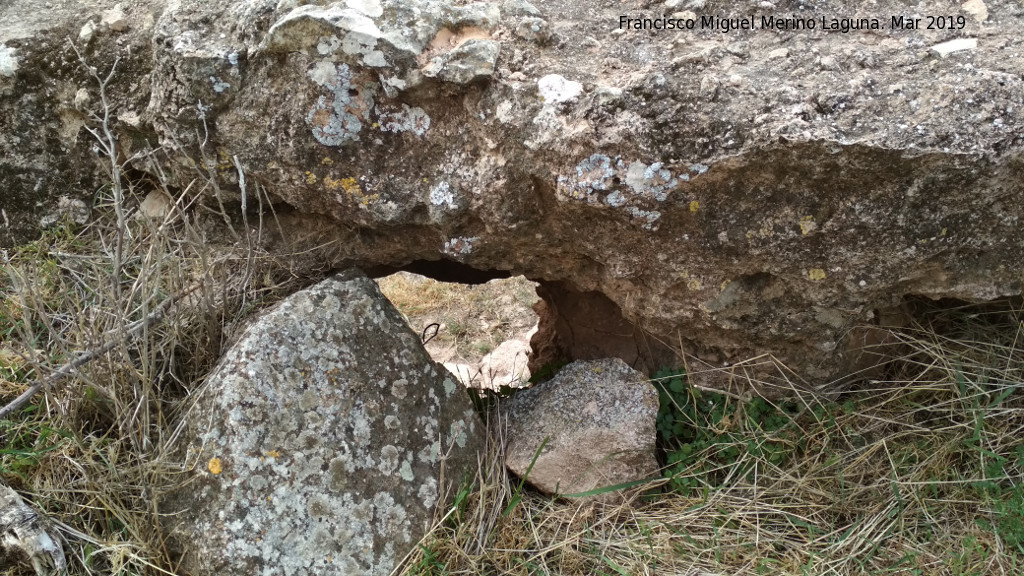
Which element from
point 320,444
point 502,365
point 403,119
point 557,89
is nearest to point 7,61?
point 403,119

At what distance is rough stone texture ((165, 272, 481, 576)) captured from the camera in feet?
6.20

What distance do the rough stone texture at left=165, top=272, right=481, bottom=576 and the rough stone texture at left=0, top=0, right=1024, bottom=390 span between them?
35 centimetres

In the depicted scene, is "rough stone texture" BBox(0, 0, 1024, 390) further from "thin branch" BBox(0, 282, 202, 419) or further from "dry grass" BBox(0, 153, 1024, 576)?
"thin branch" BBox(0, 282, 202, 419)

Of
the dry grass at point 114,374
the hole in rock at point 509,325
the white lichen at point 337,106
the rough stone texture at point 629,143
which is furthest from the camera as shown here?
the hole in rock at point 509,325

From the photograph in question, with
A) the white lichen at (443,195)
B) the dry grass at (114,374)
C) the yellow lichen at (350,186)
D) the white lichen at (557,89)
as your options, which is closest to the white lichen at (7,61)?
the dry grass at (114,374)

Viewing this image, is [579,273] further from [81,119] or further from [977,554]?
[81,119]

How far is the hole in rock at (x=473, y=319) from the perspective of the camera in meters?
4.00

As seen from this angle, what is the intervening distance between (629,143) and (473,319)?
281 cm

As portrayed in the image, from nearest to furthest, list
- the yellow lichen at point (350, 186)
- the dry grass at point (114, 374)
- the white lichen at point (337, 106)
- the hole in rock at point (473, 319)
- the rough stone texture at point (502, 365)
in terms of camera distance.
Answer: the dry grass at point (114, 374)
the white lichen at point (337, 106)
the yellow lichen at point (350, 186)
the rough stone texture at point (502, 365)
the hole in rock at point (473, 319)

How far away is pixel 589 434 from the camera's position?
226 centimetres

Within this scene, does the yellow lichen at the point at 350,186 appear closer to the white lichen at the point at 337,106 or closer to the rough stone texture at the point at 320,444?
the white lichen at the point at 337,106

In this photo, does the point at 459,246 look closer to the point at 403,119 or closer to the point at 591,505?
the point at 403,119

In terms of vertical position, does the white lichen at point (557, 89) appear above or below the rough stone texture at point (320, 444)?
above

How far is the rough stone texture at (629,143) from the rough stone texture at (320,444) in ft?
1.13
